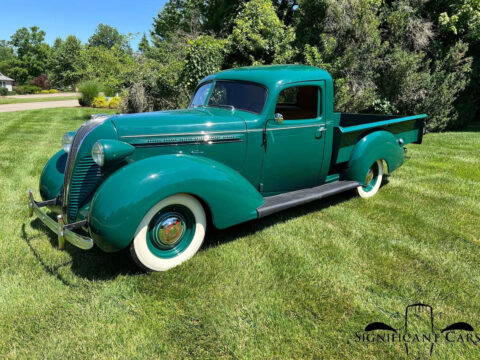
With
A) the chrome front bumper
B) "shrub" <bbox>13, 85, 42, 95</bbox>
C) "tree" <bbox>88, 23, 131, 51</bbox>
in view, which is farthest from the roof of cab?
"tree" <bbox>88, 23, 131, 51</bbox>

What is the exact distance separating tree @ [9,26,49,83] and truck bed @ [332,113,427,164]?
62881 mm

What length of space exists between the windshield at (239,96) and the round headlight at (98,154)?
1.66 metres

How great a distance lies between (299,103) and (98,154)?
326 centimetres

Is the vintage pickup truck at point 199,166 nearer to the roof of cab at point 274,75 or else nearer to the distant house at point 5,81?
the roof of cab at point 274,75

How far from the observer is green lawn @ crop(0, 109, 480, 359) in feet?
7.16

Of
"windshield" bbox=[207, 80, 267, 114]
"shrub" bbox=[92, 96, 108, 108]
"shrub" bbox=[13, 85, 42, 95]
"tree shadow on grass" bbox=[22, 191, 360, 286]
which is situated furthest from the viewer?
"shrub" bbox=[13, 85, 42, 95]

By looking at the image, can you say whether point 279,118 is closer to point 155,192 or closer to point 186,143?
point 186,143

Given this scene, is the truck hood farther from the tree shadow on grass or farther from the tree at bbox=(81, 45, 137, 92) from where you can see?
the tree at bbox=(81, 45, 137, 92)

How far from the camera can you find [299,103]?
5.07 meters

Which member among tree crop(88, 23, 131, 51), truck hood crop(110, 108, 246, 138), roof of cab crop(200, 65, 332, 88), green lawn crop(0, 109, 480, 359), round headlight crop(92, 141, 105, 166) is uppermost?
tree crop(88, 23, 131, 51)

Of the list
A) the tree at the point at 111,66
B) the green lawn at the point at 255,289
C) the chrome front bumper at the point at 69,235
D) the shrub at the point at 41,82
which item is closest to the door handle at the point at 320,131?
the green lawn at the point at 255,289

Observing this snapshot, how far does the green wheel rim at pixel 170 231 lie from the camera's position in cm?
289

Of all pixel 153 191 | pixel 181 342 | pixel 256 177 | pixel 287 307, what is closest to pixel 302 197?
pixel 256 177

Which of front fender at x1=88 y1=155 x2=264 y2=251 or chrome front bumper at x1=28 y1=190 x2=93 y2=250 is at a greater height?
front fender at x1=88 y1=155 x2=264 y2=251
